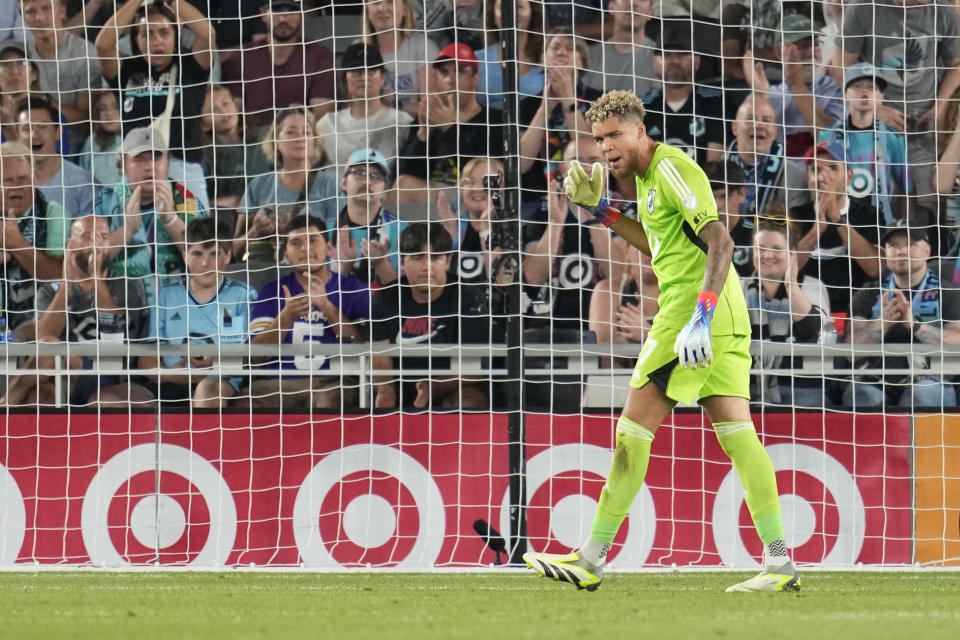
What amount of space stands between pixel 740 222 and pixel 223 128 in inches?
135

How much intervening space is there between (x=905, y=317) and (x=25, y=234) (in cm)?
553

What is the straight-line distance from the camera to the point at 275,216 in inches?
330

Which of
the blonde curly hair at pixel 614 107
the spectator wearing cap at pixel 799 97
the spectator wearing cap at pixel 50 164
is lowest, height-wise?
the blonde curly hair at pixel 614 107

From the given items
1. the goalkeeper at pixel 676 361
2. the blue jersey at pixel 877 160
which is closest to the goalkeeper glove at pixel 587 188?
the goalkeeper at pixel 676 361

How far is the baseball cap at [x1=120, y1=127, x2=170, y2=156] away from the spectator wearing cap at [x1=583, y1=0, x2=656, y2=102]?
281cm

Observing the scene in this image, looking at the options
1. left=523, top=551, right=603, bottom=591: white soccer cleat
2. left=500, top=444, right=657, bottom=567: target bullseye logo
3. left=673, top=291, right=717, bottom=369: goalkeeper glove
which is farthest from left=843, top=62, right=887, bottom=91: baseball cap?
left=523, top=551, right=603, bottom=591: white soccer cleat

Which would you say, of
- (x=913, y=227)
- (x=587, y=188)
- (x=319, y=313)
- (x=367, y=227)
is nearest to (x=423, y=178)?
(x=367, y=227)

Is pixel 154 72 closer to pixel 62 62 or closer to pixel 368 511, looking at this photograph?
pixel 62 62

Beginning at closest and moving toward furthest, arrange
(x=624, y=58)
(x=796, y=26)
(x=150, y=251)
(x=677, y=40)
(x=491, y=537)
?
(x=491, y=537) < (x=150, y=251) < (x=624, y=58) < (x=677, y=40) < (x=796, y=26)

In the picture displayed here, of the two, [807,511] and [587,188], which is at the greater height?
[587,188]

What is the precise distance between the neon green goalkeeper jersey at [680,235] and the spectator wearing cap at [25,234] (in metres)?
4.68

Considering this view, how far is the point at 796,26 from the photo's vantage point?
930cm

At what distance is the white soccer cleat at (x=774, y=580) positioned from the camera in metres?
4.80

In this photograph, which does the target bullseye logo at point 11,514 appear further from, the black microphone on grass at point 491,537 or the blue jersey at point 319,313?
the black microphone on grass at point 491,537
